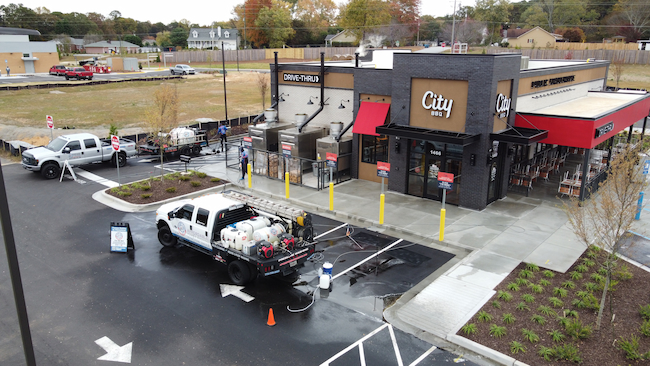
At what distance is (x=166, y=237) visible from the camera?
15.8 m

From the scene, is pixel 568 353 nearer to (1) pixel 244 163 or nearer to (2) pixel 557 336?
(2) pixel 557 336

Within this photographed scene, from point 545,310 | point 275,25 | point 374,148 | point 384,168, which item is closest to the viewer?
point 545,310

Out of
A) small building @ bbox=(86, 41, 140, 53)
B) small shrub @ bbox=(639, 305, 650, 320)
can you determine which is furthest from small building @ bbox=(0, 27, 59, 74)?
small shrub @ bbox=(639, 305, 650, 320)

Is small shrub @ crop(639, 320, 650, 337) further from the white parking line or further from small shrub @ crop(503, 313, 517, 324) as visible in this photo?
the white parking line

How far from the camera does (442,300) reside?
12484 millimetres

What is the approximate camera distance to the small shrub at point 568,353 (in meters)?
9.88

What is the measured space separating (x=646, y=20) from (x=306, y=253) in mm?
99161

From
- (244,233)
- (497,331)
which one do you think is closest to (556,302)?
(497,331)

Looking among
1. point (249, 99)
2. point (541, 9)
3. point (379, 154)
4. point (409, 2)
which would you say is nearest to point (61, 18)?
point (409, 2)

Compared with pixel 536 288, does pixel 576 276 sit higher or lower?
higher

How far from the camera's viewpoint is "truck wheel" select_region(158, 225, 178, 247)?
616 inches

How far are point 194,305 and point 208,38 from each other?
12833 cm

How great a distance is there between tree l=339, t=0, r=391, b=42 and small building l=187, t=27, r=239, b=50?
1503 inches

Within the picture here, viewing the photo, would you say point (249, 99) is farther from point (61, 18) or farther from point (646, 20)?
point (61, 18)
